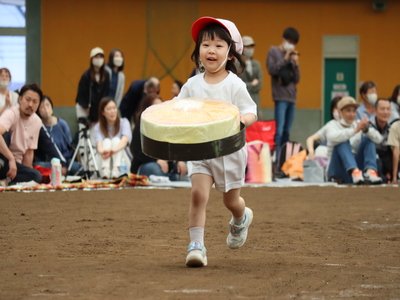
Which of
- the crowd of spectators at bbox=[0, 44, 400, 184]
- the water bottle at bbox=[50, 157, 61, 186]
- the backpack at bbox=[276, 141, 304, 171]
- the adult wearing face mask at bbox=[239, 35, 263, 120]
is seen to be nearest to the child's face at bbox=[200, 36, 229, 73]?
the water bottle at bbox=[50, 157, 61, 186]

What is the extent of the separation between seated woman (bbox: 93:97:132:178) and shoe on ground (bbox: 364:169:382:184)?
3216mm

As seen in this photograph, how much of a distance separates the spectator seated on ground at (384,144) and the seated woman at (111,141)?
3.44 m

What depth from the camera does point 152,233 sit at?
9.98m

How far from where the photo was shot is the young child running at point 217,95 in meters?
7.96

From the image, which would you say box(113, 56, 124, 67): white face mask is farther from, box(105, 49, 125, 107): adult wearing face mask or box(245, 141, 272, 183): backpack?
box(245, 141, 272, 183): backpack

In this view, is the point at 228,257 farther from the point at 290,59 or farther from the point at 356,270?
the point at 290,59

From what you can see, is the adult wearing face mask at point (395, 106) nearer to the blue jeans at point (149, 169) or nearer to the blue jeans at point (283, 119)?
the blue jeans at point (283, 119)

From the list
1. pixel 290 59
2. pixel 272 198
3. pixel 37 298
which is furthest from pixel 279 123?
pixel 37 298

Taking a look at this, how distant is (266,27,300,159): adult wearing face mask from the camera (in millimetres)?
18875

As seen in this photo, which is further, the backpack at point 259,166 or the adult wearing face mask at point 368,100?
the adult wearing face mask at point 368,100

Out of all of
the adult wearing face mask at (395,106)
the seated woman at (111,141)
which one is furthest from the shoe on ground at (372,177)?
the seated woman at (111,141)

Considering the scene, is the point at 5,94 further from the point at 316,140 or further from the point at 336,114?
the point at 336,114

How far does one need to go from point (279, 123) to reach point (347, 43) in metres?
5.88

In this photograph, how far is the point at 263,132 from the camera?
1777 centimetres
